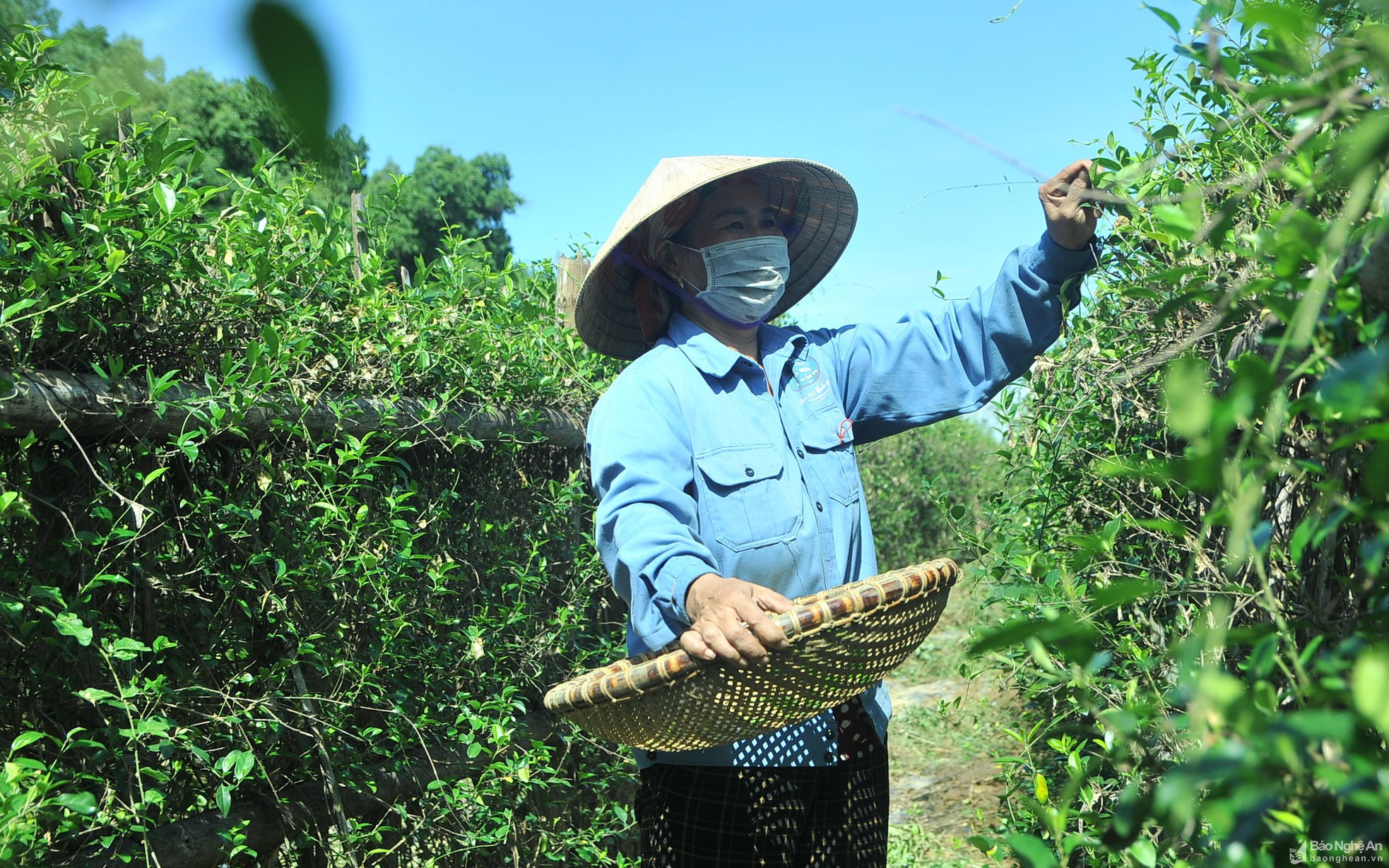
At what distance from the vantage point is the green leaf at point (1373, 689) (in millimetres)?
601

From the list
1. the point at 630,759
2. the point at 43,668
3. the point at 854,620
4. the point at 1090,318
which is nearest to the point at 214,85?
the point at 854,620

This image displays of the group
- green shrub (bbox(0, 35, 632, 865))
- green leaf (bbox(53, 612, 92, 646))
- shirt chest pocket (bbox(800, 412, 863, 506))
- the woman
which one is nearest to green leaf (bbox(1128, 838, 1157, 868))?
the woman

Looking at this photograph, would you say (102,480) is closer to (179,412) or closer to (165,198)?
(179,412)

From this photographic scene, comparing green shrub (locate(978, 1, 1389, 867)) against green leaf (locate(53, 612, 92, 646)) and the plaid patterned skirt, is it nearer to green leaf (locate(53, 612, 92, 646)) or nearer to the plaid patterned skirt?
the plaid patterned skirt

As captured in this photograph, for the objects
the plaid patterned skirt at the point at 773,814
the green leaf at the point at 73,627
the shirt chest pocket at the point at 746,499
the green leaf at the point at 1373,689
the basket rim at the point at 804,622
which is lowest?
the plaid patterned skirt at the point at 773,814

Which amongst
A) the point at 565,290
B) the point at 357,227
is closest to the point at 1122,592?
the point at 357,227

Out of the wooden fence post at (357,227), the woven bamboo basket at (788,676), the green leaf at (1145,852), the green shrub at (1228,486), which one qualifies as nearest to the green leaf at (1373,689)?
the green shrub at (1228,486)

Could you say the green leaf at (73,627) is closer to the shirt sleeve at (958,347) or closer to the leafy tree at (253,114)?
the leafy tree at (253,114)

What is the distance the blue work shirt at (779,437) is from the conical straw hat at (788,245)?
0.32 meters

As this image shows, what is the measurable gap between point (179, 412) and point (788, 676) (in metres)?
1.31

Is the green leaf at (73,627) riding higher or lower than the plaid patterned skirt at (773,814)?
higher

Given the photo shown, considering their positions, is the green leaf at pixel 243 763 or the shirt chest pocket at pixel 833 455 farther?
the shirt chest pocket at pixel 833 455

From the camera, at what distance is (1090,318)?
2316 millimetres

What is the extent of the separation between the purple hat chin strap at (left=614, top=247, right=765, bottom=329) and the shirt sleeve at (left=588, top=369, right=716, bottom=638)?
332 millimetres
